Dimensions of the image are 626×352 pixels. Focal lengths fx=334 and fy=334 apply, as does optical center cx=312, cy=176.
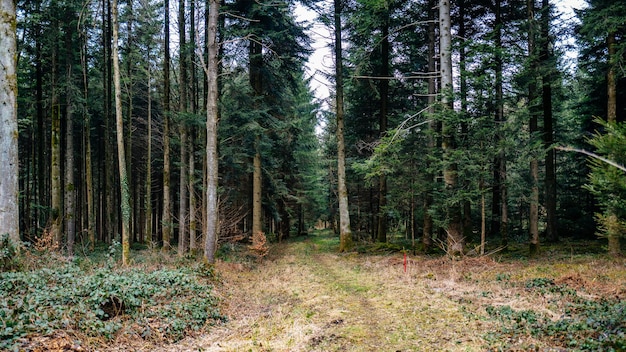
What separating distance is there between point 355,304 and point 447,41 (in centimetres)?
852

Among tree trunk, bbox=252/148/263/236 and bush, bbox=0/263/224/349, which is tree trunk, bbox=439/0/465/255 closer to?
bush, bbox=0/263/224/349

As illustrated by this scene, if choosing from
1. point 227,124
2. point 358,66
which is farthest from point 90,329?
point 358,66

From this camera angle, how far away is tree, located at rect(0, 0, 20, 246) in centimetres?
721

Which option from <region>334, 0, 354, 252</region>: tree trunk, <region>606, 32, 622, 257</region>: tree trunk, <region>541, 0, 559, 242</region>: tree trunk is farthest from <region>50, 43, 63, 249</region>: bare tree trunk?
<region>606, 32, 622, 257</region>: tree trunk

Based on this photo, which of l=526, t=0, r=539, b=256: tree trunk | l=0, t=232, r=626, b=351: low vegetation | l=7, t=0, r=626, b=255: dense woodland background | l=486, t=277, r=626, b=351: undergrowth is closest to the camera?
l=486, t=277, r=626, b=351: undergrowth

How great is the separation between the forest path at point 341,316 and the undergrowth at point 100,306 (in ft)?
1.73

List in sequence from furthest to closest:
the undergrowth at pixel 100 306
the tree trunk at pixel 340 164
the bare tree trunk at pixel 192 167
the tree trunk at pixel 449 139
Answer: the tree trunk at pixel 340 164, the bare tree trunk at pixel 192 167, the tree trunk at pixel 449 139, the undergrowth at pixel 100 306

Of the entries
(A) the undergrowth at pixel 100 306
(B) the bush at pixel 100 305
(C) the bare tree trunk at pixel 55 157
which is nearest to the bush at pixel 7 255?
(A) the undergrowth at pixel 100 306

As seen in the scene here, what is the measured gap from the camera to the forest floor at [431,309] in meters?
4.74

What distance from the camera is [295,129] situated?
63.6 ft

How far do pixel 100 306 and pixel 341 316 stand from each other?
4228 mm

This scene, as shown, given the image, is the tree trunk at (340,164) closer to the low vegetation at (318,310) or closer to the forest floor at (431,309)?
the forest floor at (431,309)

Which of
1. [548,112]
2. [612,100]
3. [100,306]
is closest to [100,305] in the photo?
[100,306]

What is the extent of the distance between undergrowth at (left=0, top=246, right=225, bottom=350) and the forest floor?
18.8 inches
